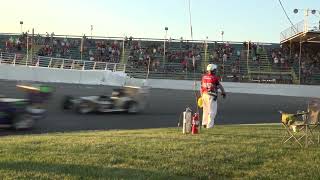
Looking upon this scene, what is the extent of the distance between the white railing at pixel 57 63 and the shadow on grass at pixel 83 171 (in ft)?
112

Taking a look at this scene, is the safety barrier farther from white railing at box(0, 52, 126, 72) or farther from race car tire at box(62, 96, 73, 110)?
race car tire at box(62, 96, 73, 110)

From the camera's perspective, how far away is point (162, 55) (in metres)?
50.6

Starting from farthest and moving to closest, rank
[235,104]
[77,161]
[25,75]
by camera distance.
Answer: [25,75]
[235,104]
[77,161]

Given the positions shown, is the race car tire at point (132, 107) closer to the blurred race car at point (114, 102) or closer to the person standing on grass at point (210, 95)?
the blurred race car at point (114, 102)

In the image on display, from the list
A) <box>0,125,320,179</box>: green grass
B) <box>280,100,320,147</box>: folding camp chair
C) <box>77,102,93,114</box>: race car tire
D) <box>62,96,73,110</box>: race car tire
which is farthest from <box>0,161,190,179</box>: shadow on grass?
<box>62,96,73,110</box>: race car tire

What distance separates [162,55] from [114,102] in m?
29.3

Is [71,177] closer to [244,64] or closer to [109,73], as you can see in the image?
[109,73]

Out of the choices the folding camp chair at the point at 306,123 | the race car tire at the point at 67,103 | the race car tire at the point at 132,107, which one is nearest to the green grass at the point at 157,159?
the folding camp chair at the point at 306,123

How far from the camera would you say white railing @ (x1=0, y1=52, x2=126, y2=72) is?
4281 centimetres

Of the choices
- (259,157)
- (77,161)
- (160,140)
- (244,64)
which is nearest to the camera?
(77,161)

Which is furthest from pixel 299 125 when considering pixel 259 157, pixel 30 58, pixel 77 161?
pixel 30 58

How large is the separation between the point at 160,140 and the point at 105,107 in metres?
10.5

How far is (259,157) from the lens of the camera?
917cm

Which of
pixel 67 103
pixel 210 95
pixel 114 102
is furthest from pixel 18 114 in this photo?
pixel 114 102
